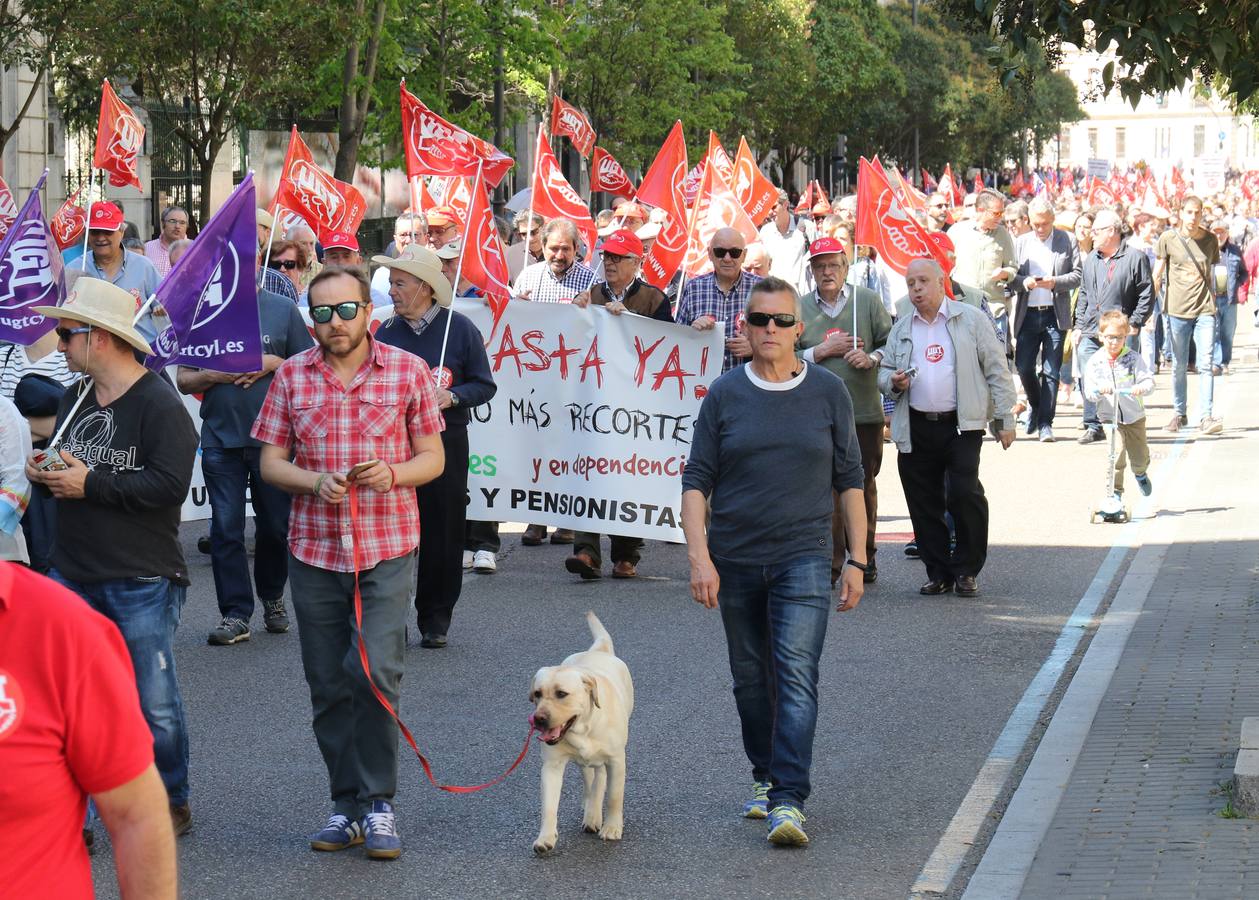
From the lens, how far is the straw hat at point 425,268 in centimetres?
830

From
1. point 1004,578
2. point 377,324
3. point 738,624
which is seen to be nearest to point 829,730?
point 738,624

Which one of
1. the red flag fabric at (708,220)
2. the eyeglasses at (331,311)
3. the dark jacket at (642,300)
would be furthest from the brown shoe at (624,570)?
the eyeglasses at (331,311)

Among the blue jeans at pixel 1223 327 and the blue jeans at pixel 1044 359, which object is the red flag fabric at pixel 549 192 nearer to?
the blue jeans at pixel 1044 359

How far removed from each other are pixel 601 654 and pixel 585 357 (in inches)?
212

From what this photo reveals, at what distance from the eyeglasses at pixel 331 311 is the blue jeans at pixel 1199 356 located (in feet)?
42.5

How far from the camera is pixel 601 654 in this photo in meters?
6.07

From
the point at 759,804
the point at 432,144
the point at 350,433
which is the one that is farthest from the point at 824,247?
the point at 350,433

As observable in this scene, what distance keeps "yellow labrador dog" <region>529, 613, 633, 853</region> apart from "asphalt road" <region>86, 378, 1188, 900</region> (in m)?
0.11

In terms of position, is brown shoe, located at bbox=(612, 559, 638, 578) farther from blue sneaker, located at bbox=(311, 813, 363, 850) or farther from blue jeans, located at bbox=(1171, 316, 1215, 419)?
blue jeans, located at bbox=(1171, 316, 1215, 419)

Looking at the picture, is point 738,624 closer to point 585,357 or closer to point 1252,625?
point 1252,625

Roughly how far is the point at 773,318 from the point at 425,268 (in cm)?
275

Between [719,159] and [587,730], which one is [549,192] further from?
[587,730]

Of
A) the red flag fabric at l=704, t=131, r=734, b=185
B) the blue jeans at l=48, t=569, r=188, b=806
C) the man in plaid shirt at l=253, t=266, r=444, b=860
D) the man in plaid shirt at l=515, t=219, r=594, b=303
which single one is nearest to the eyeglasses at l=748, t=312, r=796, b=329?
the man in plaid shirt at l=253, t=266, r=444, b=860

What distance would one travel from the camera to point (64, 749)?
8.48 ft
